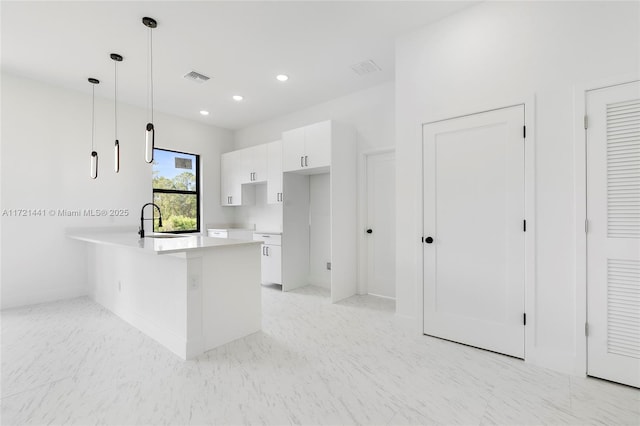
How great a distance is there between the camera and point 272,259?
459 cm

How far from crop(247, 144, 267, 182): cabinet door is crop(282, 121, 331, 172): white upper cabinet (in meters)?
0.57

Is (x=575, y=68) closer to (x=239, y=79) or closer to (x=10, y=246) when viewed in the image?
(x=239, y=79)

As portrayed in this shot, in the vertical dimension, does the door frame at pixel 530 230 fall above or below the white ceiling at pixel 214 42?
below

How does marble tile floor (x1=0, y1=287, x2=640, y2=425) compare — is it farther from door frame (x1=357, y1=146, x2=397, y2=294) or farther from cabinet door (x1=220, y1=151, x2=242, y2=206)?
cabinet door (x1=220, y1=151, x2=242, y2=206)

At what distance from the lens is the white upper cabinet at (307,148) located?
3967mm

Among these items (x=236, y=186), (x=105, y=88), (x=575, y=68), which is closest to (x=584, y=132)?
(x=575, y=68)

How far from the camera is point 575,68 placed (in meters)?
2.10

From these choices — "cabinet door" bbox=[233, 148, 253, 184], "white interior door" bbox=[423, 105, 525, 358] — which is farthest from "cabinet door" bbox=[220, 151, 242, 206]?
"white interior door" bbox=[423, 105, 525, 358]

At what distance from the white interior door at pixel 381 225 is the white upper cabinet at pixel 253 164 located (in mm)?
1819

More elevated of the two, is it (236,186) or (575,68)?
(575,68)

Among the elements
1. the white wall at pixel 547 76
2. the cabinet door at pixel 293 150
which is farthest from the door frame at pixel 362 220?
the white wall at pixel 547 76

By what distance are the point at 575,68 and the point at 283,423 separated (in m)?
3.06

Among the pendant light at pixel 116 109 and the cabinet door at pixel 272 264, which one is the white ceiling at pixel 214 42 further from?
the cabinet door at pixel 272 264

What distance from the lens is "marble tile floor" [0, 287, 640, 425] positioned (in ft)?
5.54
